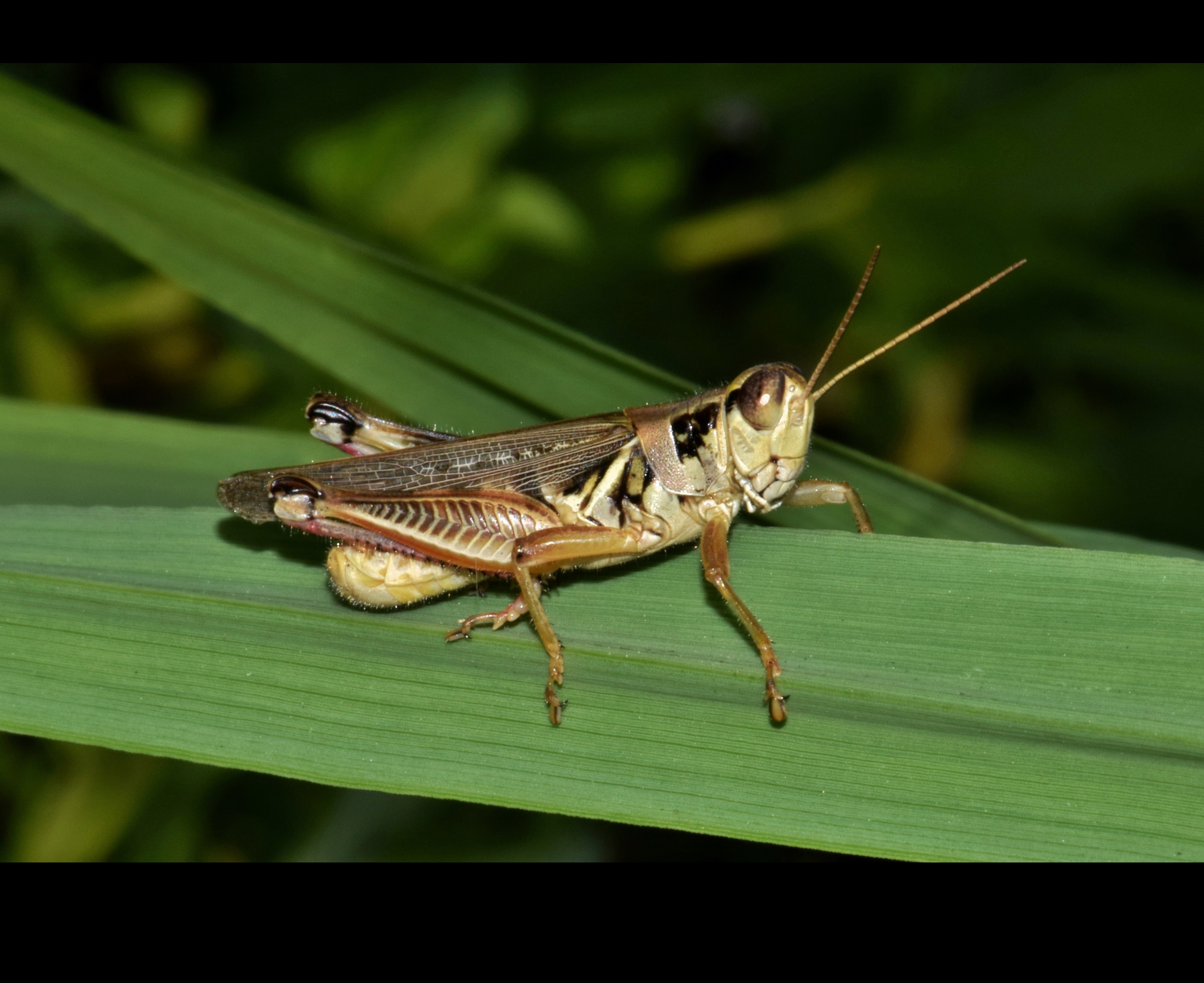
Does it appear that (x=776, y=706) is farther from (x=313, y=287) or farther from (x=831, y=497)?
(x=313, y=287)

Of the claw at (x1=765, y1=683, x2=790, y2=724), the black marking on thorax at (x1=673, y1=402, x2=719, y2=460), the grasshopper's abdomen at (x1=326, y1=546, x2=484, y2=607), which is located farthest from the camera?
the black marking on thorax at (x1=673, y1=402, x2=719, y2=460)

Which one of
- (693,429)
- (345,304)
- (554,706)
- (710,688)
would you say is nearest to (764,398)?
(693,429)

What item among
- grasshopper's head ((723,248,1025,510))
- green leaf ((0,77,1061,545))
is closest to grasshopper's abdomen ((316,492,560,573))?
green leaf ((0,77,1061,545))

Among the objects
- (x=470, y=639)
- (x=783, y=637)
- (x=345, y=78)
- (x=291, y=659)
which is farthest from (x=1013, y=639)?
(x=345, y=78)

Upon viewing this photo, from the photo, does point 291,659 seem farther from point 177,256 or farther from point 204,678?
point 177,256

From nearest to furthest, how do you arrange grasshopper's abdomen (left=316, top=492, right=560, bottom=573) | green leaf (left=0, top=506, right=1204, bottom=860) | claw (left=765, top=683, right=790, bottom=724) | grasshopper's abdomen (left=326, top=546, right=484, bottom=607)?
1. green leaf (left=0, top=506, right=1204, bottom=860)
2. claw (left=765, top=683, right=790, bottom=724)
3. grasshopper's abdomen (left=326, top=546, right=484, bottom=607)
4. grasshopper's abdomen (left=316, top=492, right=560, bottom=573)

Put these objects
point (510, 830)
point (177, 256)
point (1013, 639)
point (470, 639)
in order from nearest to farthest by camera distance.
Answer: point (1013, 639), point (470, 639), point (177, 256), point (510, 830)

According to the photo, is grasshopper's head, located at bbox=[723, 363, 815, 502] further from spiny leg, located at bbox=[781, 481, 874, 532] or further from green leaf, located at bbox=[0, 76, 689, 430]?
green leaf, located at bbox=[0, 76, 689, 430]
